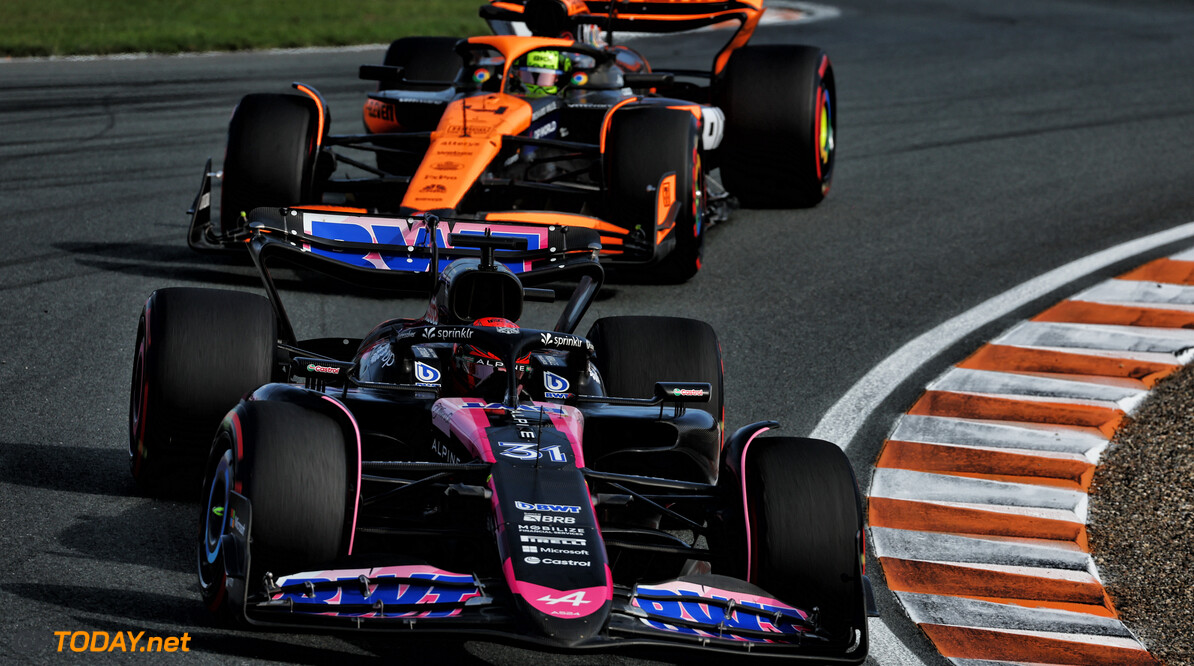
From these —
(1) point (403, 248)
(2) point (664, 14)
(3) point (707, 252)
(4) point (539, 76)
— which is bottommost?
(3) point (707, 252)

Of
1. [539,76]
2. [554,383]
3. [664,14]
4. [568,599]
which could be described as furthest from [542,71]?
[568,599]

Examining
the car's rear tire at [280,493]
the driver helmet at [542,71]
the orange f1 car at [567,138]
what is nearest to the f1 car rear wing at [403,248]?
the orange f1 car at [567,138]

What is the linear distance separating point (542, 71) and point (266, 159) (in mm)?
2198

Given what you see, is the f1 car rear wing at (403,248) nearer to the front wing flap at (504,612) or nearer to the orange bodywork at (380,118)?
the front wing flap at (504,612)

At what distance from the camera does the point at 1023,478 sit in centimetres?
659

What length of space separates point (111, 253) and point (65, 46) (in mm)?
8908

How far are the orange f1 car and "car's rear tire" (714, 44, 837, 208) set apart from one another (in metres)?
0.01

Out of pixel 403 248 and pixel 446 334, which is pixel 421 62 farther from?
pixel 446 334

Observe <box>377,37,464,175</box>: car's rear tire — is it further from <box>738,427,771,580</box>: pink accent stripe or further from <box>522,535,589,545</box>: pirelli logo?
<box>522,535,589,545</box>: pirelli logo

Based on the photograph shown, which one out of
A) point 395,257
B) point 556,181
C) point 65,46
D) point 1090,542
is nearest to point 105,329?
point 395,257

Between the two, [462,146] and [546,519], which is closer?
[546,519]

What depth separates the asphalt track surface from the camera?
16.9ft

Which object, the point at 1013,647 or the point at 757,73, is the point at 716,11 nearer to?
the point at 757,73

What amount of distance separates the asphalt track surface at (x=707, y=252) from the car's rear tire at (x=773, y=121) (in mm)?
309
